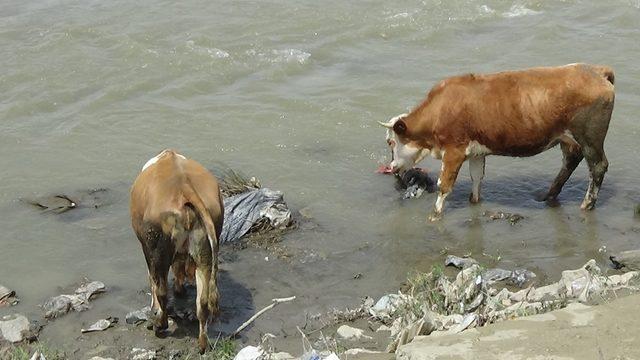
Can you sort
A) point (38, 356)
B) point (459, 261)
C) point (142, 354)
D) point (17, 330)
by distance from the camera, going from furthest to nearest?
1. point (459, 261)
2. point (17, 330)
3. point (142, 354)
4. point (38, 356)

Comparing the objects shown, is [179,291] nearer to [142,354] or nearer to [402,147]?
[142,354]

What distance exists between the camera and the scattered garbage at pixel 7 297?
8.80 meters

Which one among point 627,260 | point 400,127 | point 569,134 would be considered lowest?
point 627,260

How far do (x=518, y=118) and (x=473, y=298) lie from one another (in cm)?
310

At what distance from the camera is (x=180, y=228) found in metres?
7.46

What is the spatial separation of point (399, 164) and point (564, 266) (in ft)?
8.41

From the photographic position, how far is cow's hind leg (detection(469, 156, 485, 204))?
420 inches

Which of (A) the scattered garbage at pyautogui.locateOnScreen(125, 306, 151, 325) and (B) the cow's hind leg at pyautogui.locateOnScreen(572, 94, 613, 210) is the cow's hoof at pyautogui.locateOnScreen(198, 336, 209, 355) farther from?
(B) the cow's hind leg at pyautogui.locateOnScreen(572, 94, 613, 210)

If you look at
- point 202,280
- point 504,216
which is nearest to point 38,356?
point 202,280

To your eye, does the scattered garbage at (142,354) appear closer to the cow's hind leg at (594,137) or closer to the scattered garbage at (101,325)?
the scattered garbage at (101,325)

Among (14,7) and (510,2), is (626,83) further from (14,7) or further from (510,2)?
(14,7)

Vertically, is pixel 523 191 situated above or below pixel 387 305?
below

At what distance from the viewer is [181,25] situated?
17031mm

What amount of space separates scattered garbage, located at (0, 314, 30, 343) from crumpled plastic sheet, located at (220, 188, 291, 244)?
2.39 meters
